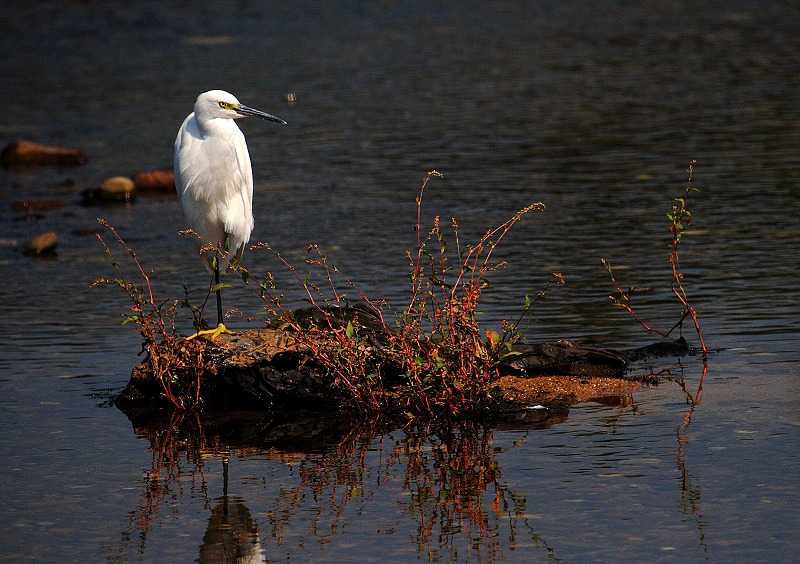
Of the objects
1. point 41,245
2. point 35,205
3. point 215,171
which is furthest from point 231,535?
point 35,205

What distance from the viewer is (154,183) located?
15.2m

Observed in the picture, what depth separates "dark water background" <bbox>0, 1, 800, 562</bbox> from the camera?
5.30 m

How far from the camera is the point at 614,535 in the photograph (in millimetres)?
5008

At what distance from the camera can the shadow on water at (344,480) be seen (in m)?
5.12

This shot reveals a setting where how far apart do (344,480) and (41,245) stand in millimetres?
7030

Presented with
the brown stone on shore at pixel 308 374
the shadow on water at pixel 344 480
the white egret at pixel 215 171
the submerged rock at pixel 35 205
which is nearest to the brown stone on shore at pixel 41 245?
the submerged rock at pixel 35 205

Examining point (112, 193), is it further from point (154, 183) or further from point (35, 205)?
point (35, 205)

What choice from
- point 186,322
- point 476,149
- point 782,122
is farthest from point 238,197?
point 782,122

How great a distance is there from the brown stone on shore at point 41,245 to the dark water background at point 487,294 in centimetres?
16

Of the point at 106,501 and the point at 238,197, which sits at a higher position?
the point at 238,197

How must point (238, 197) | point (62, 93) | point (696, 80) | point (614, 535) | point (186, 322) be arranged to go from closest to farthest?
point (614, 535), point (238, 197), point (186, 322), point (696, 80), point (62, 93)

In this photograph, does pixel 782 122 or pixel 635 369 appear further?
pixel 782 122

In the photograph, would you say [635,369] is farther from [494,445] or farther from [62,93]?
[62,93]

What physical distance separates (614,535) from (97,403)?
11.3 ft
